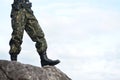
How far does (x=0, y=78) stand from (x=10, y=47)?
4.18ft

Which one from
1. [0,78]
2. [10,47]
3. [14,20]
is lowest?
[0,78]

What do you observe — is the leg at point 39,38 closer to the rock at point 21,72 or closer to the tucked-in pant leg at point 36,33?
the tucked-in pant leg at point 36,33

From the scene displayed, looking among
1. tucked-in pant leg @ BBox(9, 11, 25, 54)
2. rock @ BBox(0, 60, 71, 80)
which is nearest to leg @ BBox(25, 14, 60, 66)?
tucked-in pant leg @ BBox(9, 11, 25, 54)

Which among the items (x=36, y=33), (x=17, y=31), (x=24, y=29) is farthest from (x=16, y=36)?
(x=36, y=33)

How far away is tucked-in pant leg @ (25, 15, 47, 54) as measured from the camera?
50.0 ft

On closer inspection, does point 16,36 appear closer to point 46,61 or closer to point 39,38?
point 39,38

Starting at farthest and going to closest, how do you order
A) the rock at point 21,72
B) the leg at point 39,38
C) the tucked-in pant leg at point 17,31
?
the leg at point 39,38
the tucked-in pant leg at point 17,31
the rock at point 21,72

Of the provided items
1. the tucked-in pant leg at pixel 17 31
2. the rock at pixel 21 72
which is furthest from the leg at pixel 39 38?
the rock at pixel 21 72

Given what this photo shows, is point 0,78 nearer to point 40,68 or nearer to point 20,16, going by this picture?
point 40,68

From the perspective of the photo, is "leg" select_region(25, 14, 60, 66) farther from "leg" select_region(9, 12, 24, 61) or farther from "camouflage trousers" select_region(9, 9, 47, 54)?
"leg" select_region(9, 12, 24, 61)

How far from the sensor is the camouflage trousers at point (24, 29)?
49.1 ft

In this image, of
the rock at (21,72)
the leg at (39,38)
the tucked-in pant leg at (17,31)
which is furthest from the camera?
the leg at (39,38)

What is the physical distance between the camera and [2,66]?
1445cm

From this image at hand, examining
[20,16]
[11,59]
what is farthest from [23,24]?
[11,59]
